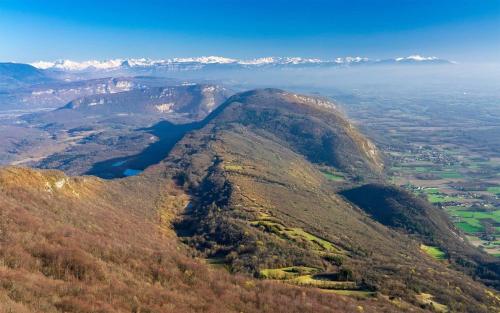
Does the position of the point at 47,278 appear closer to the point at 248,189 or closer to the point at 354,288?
the point at 354,288

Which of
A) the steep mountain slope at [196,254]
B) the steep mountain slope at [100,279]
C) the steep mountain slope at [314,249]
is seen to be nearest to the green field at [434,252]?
the steep mountain slope at [196,254]

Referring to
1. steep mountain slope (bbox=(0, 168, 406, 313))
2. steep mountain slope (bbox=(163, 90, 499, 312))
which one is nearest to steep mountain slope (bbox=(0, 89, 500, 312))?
steep mountain slope (bbox=(0, 168, 406, 313))

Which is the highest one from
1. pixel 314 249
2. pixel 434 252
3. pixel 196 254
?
pixel 196 254

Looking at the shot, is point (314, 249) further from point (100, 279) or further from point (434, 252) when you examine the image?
point (100, 279)

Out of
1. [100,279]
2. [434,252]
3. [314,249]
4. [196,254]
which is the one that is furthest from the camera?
[434,252]

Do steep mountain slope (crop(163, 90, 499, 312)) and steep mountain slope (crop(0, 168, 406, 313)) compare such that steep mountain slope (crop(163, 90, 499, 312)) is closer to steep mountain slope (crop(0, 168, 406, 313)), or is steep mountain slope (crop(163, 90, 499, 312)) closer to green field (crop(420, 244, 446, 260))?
green field (crop(420, 244, 446, 260))

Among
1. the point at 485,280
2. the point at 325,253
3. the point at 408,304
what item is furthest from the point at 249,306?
the point at 485,280

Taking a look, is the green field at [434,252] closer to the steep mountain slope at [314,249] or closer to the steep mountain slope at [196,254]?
the steep mountain slope at [196,254]

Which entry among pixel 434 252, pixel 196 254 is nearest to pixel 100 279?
pixel 196 254

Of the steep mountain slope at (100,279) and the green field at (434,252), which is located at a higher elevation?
the steep mountain slope at (100,279)

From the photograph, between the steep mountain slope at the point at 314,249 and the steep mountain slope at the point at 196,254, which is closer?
the steep mountain slope at the point at 196,254

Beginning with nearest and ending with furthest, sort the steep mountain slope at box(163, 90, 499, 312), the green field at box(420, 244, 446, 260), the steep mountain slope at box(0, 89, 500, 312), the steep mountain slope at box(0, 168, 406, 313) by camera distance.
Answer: the steep mountain slope at box(0, 168, 406, 313) → the steep mountain slope at box(0, 89, 500, 312) → the steep mountain slope at box(163, 90, 499, 312) → the green field at box(420, 244, 446, 260)
